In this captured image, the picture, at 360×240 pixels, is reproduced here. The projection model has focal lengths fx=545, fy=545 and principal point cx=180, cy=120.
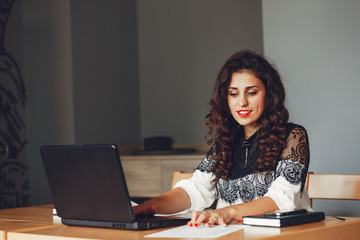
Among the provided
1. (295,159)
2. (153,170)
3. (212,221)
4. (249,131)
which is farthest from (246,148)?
(153,170)

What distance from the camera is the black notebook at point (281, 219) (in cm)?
145

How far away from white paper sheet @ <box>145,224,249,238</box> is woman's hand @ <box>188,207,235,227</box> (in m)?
0.02

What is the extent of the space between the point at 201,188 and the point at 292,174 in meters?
0.42

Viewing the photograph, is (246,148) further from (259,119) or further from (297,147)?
(297,147)

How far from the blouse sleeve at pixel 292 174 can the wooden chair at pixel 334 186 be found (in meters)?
0.16

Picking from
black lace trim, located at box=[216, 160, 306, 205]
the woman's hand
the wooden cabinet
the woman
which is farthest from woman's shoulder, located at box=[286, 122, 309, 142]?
the wooden cabinet

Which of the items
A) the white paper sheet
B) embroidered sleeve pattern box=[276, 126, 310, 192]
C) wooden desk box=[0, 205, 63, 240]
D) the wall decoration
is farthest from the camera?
the wall decoration

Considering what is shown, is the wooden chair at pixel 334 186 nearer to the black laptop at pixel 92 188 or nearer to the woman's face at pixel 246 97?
the woman's face at pixel 246 97

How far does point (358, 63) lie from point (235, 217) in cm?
164

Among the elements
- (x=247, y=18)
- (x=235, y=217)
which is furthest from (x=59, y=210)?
(x=247, y=18)

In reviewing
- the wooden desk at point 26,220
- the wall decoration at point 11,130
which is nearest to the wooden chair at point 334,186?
the wooden desk at point 26,220

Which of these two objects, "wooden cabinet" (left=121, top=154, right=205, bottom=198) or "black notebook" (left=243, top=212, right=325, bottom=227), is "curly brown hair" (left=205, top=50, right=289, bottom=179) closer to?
"black notebook" (left=243, top=212, right=325, bottom=227)

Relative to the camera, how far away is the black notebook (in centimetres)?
145

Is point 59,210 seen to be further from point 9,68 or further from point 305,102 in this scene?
point 9,68
